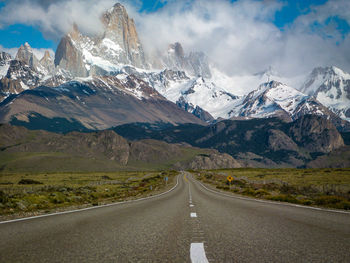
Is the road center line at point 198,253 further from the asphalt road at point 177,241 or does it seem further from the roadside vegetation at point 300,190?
the roadside vegetation at point 300,190

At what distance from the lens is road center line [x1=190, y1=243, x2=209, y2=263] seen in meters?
6.29

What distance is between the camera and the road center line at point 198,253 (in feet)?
20.6

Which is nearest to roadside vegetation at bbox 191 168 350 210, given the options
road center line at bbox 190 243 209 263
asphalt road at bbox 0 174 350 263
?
asphalt road at bbox 0 174 350 263

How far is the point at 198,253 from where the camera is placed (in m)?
6.85

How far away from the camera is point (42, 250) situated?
7039 mm

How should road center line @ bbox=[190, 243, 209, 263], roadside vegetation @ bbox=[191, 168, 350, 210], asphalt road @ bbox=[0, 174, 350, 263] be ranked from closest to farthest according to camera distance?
road center line @ bbox=[190, 243, 209, 263]
asphalt road @ bbox=[0, 174, 350, 263]
roadside vegetation @ bbox=[191, 168, 350, 210]

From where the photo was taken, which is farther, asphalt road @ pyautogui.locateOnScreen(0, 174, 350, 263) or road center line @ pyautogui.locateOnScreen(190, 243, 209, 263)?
asphalt road @ pyautogui.locateOnScreen(0, 174, 350, 263)

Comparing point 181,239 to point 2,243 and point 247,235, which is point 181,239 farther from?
point 2,243

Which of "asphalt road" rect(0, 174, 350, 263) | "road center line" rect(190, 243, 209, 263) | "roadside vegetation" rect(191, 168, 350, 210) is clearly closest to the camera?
"road center line" rect(190, 243, 209, 263)

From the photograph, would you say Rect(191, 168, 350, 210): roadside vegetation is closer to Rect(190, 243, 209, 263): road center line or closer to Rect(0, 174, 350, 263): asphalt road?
Rect(0, 174, 350, 263): asphalt road

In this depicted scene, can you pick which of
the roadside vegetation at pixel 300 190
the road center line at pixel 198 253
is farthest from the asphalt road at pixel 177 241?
the roadside vegetation at pixel 300 190

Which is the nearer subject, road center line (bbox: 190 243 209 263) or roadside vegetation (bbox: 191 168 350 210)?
road center line (bbox: 190 243 209 263)

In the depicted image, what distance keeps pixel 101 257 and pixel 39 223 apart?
5.98 meters

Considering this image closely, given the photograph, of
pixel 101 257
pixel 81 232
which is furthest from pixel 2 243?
pixel 101 257
